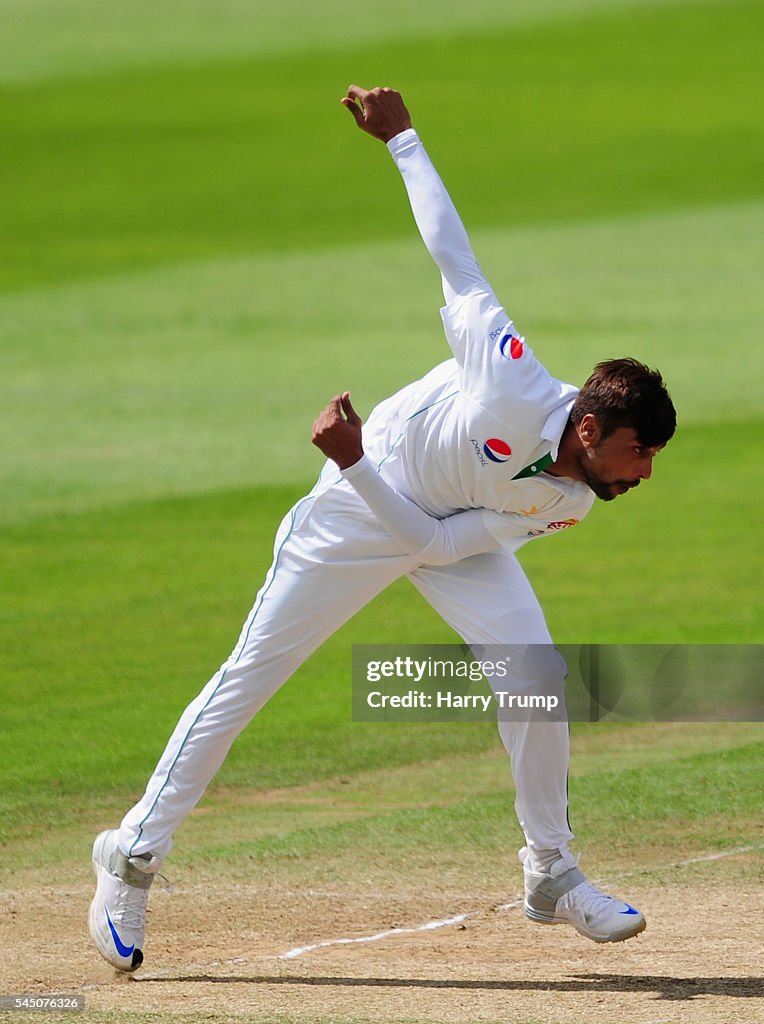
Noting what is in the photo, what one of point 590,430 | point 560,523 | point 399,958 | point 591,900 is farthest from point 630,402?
point 399,958

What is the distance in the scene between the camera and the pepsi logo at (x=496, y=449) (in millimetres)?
5406

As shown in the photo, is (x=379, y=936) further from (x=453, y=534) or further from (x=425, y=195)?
(x=425, y=195)

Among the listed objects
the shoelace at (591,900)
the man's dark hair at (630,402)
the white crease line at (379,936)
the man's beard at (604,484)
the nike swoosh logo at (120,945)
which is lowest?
the white crease line at (379,936)

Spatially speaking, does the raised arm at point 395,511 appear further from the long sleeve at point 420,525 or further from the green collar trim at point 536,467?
the green collar trim at point 536,467

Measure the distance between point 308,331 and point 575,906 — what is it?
517 inches

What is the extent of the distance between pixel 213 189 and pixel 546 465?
71.4ft

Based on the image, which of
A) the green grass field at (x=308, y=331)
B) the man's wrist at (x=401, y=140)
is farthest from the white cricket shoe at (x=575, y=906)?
the man's wrist at (x=401, y=140)

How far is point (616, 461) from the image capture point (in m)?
5.34

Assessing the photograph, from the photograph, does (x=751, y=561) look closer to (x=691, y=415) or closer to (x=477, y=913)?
(x=691, y=415)

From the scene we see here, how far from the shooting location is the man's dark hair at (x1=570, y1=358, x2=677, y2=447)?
5266 mm

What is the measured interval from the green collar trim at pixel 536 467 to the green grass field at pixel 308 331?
2.08 metres

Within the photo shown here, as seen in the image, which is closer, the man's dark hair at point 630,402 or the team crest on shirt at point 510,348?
the man's dark hair at point 630,402

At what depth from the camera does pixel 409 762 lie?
26.7 feet

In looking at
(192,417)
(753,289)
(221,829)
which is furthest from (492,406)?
(753,289)
